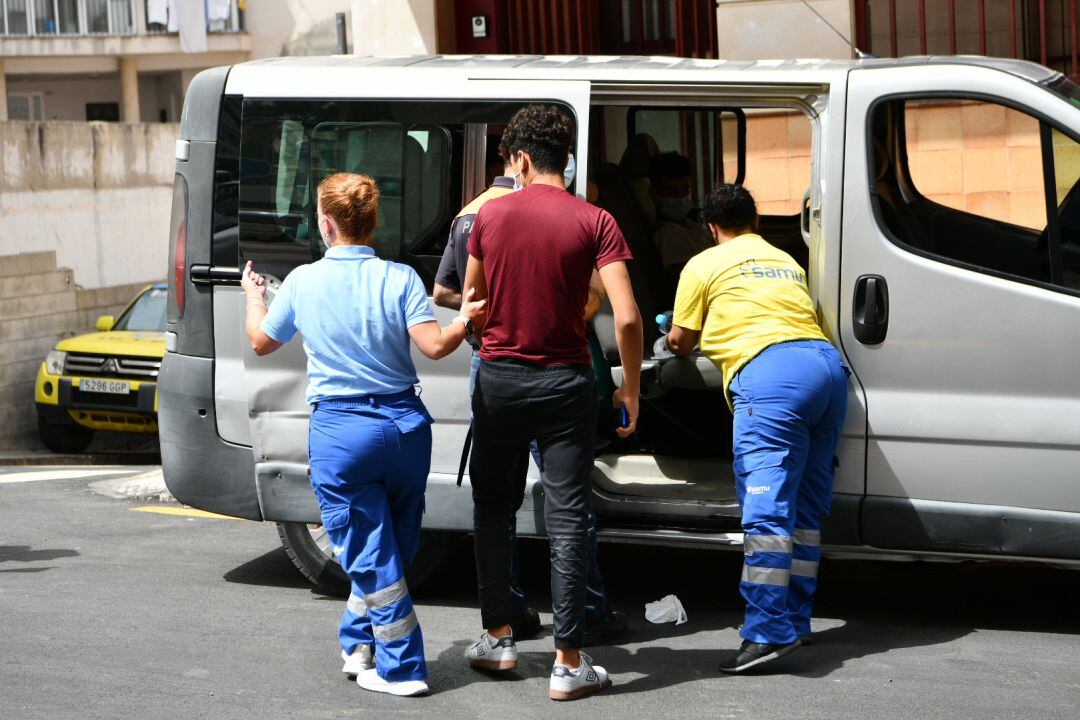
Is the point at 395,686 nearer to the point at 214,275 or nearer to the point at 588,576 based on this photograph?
the point at 588,576

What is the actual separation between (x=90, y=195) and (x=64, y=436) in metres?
6.13

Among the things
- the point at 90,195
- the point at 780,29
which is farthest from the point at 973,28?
the point at 90,195

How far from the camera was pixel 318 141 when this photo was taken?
5.53 meters

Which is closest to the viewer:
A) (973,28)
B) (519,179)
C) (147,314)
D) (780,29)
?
(519,179)

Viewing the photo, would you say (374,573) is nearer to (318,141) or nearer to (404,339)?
(404,339)

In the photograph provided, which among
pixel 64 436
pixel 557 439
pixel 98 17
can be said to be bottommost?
pixel 64 436

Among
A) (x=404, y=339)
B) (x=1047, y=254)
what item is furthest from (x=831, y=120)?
(x=404, y=339)

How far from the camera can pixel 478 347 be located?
5.12m

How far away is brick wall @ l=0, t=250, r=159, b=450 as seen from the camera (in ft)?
50.2

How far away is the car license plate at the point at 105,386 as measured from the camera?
42.2 ft

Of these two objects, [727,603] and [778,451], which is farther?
[727,603]

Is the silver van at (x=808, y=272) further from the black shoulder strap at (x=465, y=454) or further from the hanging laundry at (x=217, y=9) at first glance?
the hanging laundry at (x=217, y=9)

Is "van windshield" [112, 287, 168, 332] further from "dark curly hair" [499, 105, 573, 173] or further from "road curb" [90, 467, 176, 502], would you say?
"dark curly hair" [499, 105, 573, 173]

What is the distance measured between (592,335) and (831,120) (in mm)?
1204
